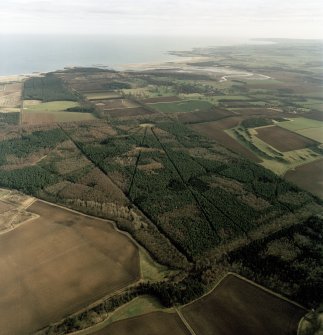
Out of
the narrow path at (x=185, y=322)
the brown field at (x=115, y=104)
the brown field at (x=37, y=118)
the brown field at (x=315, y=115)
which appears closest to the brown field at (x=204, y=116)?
the brown field at (x=115, y=104)

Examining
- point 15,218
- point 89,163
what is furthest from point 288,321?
point 89,163

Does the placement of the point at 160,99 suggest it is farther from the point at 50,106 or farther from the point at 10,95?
the point at 10,95

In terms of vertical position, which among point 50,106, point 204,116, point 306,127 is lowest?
point 306,127

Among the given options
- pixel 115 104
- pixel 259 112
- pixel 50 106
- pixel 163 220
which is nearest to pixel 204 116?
pixel 259 112

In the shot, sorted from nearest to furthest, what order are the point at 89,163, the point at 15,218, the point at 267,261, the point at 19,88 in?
1. the point at 267,261
2. the point at 15,218
3. the point at 89,163
4. the point at 19,88

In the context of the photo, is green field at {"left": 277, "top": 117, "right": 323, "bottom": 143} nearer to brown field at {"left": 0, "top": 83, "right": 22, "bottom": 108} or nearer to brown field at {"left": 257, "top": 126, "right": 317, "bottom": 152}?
brown field at {"left": 257, "top": 126, "right": 317, "bottom": 152}

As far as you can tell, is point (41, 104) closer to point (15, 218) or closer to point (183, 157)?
point (183, 157)
